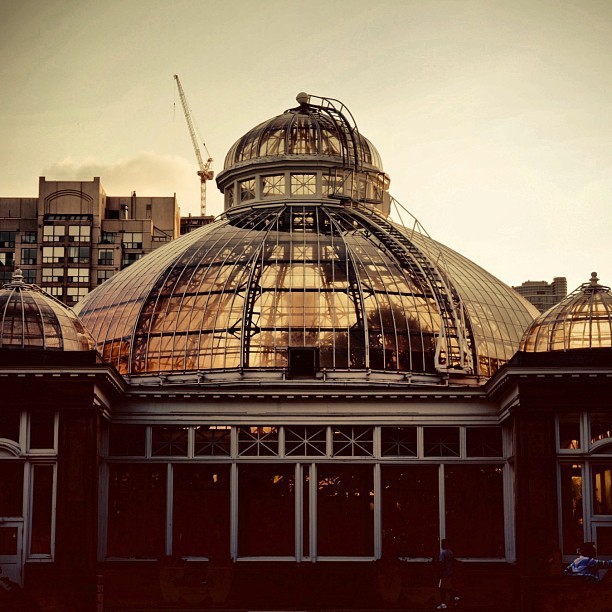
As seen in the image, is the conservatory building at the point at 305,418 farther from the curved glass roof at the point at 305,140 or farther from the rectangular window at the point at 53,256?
the rectangular window at the point at 53,256

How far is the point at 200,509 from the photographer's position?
71.1 m

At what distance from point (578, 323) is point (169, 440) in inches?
722

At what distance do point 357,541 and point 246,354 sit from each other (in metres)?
9.87

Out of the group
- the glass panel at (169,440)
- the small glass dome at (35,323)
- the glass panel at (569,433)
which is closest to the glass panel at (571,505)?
the glass panel at (569,433)

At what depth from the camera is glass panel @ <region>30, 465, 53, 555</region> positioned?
63.9 meters

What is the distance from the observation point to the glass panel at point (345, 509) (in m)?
70.8

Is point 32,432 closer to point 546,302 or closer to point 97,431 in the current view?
point 97,431

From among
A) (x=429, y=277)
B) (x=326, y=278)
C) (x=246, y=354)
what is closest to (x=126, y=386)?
(x=246, y=354)

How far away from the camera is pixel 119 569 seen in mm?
65000

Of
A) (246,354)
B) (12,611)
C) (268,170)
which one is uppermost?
(268,170)

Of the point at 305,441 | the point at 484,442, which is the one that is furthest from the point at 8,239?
the point at 484,442

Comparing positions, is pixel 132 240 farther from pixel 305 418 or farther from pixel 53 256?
pixel 305 418

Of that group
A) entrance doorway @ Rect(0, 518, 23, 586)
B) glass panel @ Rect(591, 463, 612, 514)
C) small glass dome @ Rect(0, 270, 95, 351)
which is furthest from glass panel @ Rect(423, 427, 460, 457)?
entrance doorway @ Rect(0, 518, 23, 586)

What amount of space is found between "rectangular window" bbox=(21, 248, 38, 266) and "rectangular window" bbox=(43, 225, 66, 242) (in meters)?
1.80
